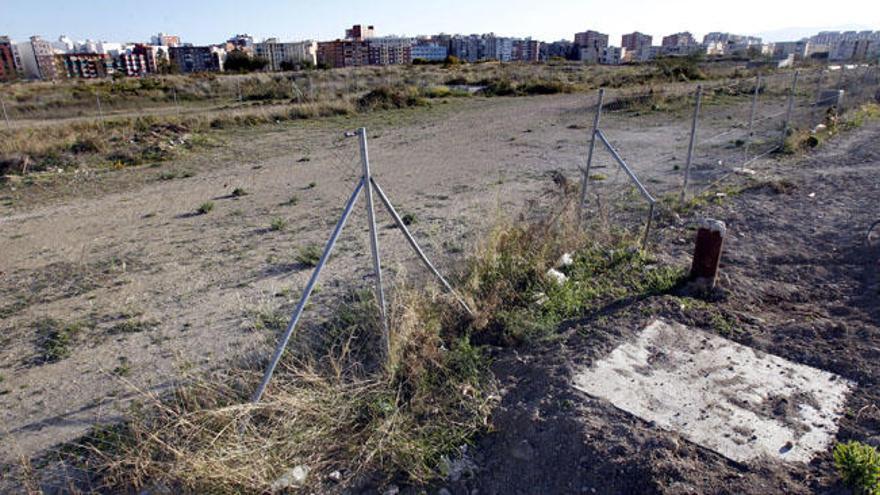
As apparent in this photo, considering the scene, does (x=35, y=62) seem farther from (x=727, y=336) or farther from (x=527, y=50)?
(x=527, y=50)

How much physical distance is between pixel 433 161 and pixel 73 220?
6.91m

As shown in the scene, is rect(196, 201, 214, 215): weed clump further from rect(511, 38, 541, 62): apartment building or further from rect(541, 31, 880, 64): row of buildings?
rect(511, 38, 541, 62): apartment building

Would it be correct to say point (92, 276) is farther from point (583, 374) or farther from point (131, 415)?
point (583, 374)

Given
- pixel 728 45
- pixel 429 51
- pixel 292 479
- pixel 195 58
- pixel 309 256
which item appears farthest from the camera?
pixel 429 51

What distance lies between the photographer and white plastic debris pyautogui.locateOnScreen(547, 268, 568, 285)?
16.0ft

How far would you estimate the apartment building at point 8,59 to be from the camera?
61.6 metres

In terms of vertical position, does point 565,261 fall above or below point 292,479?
above

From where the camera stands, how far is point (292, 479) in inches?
114

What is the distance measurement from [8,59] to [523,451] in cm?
8780

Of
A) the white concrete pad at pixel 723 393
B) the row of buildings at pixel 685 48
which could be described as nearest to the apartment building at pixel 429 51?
the row of buildings at pixel 685 48

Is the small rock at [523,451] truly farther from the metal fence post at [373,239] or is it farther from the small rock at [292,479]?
the small rock at [292,479]

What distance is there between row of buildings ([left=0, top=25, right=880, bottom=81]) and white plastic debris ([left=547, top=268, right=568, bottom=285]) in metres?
40.7

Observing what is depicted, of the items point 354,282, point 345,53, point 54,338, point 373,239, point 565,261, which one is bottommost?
point 54,338

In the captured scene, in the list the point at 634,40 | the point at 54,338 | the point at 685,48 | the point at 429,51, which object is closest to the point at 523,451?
the point at 54,338
